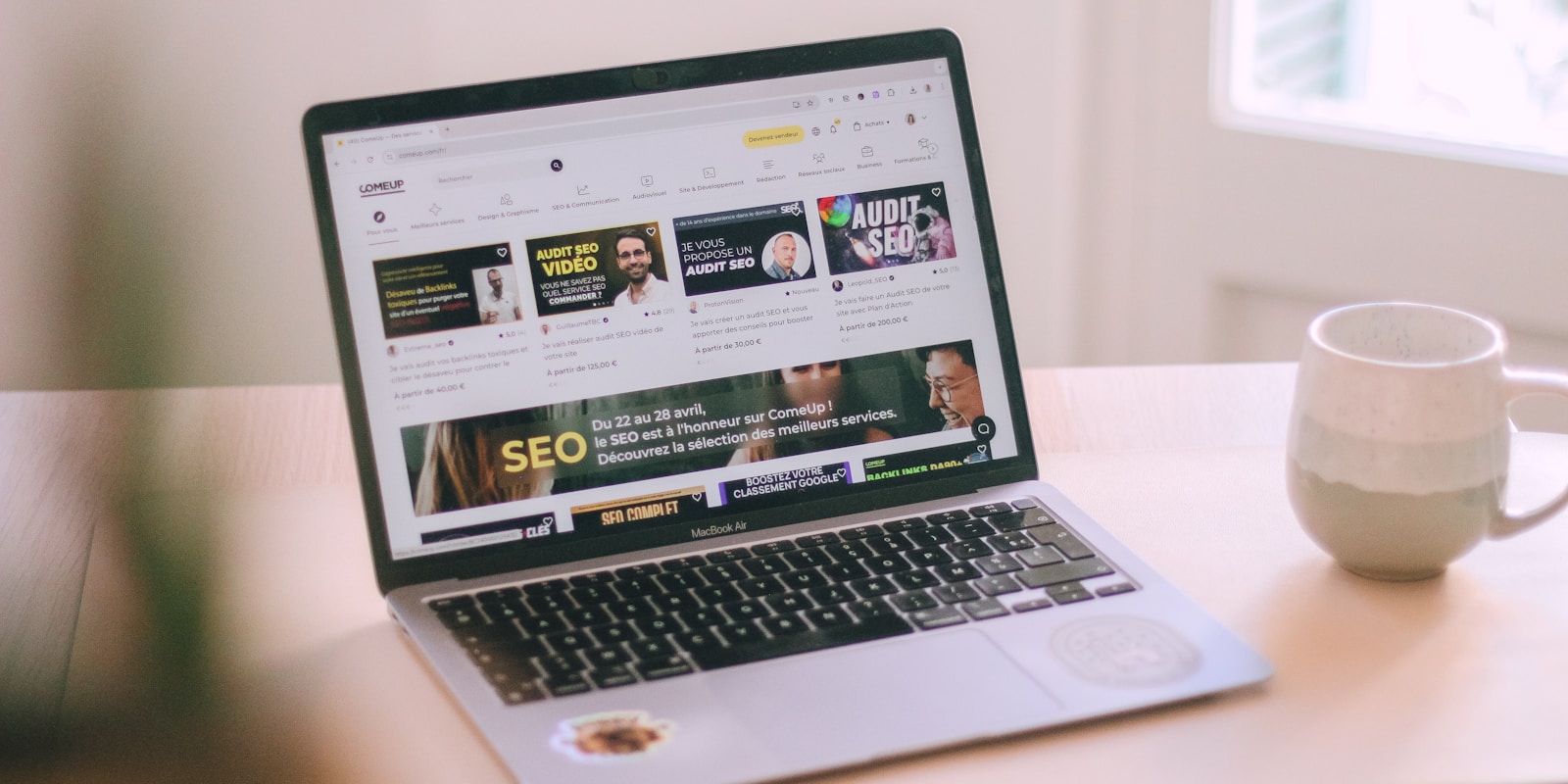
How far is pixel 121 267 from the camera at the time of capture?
0.15m

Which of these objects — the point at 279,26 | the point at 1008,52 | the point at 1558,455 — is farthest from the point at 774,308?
the point at 1008,52

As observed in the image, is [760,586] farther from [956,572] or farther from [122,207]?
[122,207]

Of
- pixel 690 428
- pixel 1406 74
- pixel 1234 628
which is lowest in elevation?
pixel 1234 628

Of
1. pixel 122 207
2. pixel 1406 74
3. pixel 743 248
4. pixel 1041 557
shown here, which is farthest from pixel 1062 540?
pixel 1406 74

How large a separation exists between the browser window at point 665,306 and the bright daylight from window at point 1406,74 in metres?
0.91

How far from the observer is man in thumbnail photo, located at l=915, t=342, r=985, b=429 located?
0.73 meters

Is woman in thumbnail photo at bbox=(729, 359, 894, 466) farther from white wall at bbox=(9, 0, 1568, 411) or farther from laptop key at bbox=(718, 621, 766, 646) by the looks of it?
white wall at bbox=(9, 0, 1568, 411)

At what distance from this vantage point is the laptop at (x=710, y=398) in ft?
1.94

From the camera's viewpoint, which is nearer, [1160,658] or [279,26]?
[1160,658]

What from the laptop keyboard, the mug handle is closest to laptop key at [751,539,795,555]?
the laptop keyboard

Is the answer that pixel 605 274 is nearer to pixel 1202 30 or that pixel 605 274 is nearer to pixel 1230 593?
pixel 1230 593

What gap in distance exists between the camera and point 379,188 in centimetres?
67

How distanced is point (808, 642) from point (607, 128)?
0.29m

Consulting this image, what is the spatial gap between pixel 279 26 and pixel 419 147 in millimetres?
813
